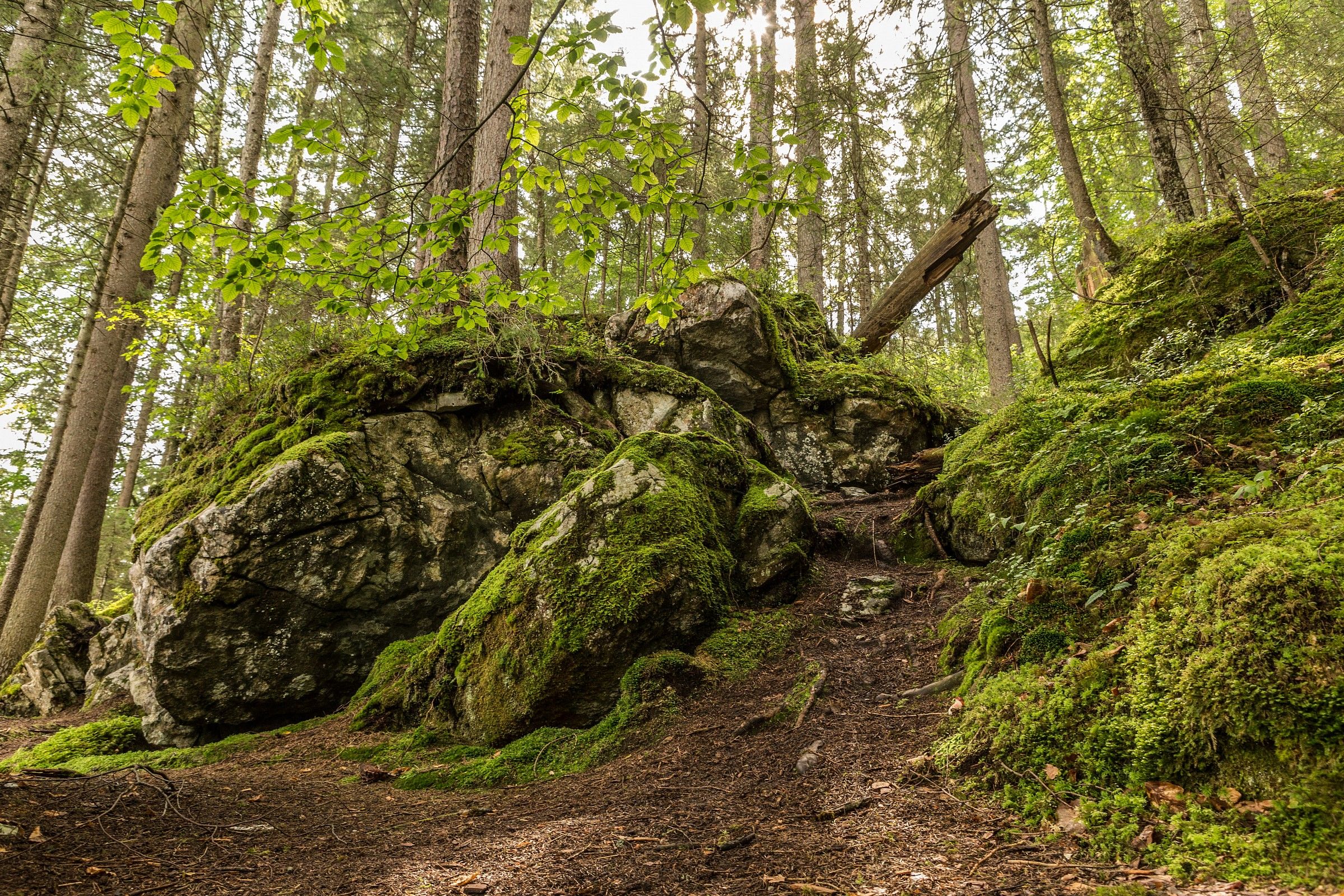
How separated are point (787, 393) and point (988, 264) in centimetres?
651

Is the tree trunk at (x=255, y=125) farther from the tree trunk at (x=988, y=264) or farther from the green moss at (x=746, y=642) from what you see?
the tree trunk at (x=988, y=264)

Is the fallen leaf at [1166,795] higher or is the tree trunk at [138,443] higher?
the tree trunk at [138,443]

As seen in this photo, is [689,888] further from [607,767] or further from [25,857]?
[25,857]

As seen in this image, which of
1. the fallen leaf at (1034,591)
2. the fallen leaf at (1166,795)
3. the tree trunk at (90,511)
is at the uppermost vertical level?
the tree trunk at (90,511)

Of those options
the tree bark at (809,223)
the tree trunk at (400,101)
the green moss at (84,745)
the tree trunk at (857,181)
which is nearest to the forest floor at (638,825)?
the green moss at (84,745)

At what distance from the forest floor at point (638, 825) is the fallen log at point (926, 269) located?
8156mm

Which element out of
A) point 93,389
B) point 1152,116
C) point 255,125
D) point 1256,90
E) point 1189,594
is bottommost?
point 1189,594

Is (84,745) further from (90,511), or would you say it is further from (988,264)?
(988,264)

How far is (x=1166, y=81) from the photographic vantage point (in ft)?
20.1

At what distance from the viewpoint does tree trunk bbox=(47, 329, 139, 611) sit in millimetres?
9102

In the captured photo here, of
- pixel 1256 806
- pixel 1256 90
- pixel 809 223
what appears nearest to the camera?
pixel 1256 806

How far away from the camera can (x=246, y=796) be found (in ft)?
12.9

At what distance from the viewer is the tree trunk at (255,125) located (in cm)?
1066

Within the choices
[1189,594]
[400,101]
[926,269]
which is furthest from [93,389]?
[926,269]
